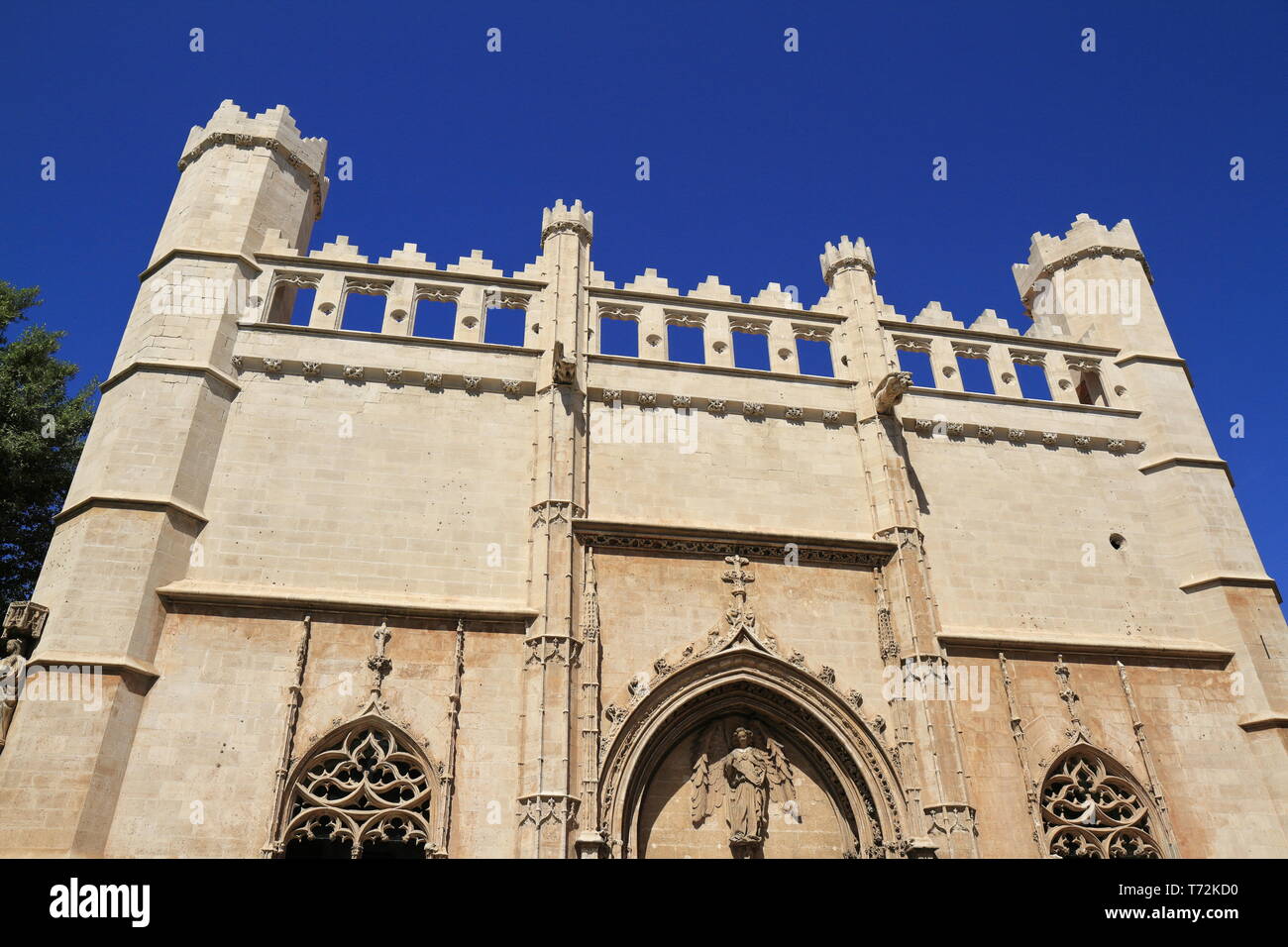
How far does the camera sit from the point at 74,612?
40.5 ft

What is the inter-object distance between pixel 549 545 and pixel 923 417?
27.2 ft

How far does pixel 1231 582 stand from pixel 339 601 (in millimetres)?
15957

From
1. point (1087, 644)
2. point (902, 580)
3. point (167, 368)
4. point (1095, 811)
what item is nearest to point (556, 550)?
point (902, 580)

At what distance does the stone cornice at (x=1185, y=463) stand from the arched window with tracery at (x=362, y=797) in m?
15.2

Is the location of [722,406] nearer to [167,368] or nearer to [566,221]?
[566,221]

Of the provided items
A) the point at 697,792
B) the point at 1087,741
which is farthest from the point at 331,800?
the point at 1087,741

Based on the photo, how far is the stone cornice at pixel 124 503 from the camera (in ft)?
43.6

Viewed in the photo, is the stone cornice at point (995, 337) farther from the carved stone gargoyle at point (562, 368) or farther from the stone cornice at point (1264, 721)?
the stone cornice at point (1264, 721)

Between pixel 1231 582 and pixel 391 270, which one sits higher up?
pixel 391 270

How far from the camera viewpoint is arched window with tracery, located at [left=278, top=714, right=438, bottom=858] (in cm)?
1202

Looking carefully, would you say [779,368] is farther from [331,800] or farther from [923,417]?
[331,800]

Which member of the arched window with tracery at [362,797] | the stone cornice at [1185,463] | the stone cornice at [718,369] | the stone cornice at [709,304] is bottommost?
the arched window with tracery at [362,797]

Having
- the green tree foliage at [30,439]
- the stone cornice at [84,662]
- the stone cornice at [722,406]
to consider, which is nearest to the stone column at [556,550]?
the stone cornice at [722,406]

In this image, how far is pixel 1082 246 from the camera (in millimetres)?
20953
